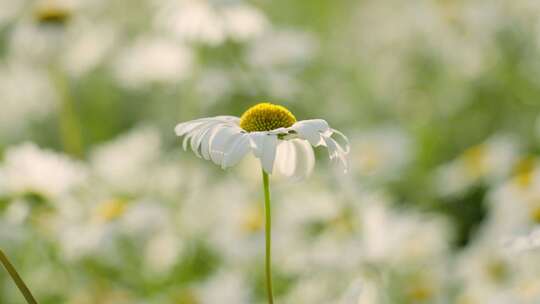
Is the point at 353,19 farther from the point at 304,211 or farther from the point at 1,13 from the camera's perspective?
the point at 304,211

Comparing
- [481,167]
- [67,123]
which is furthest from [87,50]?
[481,167]

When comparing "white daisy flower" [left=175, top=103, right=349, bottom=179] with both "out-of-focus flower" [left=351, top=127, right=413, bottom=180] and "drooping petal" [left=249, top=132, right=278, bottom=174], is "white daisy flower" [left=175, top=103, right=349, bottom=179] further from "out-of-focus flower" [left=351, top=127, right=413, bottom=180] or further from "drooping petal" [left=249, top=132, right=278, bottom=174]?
"out-of-focus flower" [left=351, top=127, right=413, bottom=180]

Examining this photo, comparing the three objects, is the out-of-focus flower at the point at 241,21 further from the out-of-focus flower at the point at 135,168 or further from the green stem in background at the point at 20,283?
the green stem in background at the point at 20,283

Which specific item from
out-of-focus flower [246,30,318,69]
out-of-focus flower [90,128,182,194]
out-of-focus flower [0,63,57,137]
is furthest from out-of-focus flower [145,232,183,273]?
out-of-focus flower [0,63,57,137]

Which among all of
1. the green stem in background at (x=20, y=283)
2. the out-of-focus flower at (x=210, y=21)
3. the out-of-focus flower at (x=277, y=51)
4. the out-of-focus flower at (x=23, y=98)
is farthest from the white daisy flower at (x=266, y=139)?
the out-of-focus flower at (x=23, y=98)

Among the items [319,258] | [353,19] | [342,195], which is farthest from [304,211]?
[353,19]

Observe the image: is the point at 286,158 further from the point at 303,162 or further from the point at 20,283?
the point at 20,283
